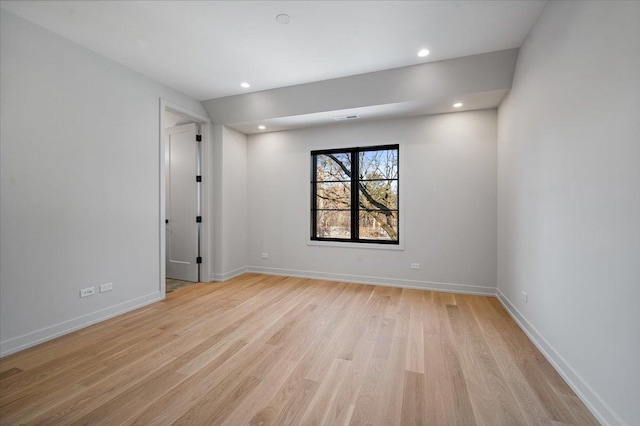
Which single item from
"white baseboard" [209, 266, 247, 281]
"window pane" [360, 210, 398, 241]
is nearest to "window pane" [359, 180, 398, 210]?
"window pane" [360, 210, 398, 241]

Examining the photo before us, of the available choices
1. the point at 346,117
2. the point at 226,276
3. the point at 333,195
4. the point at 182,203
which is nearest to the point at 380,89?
the point at 346,117

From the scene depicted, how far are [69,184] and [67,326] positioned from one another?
1427 mm

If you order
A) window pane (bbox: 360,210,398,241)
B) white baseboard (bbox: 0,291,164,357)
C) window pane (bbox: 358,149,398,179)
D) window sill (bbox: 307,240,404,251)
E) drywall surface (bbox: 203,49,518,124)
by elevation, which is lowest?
white baseboard (bbox: 0,291,164,357)

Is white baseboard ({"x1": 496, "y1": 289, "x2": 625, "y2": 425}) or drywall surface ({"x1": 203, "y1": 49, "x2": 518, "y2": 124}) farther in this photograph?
drywall surface ({"x1": 203, "y1": 49, "x2": 518, "y2": 124})

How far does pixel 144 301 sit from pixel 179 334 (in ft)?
3.94

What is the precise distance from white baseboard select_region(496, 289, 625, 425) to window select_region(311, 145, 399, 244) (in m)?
2.05

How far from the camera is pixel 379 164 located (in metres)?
4.50

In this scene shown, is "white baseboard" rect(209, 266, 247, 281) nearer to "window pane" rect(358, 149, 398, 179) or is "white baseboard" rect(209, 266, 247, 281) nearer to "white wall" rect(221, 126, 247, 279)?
"white wall" rect(221, 126, 247, 279)

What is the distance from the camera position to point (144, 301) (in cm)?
351

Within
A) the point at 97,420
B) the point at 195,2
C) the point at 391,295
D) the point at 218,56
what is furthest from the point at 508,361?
the point at 218,56

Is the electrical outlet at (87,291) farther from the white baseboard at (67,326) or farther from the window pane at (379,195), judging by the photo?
the window pane at (379,195)

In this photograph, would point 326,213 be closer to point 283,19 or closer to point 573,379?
point 283,19

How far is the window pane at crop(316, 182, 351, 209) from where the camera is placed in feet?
15.5

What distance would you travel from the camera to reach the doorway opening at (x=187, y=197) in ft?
15.1
